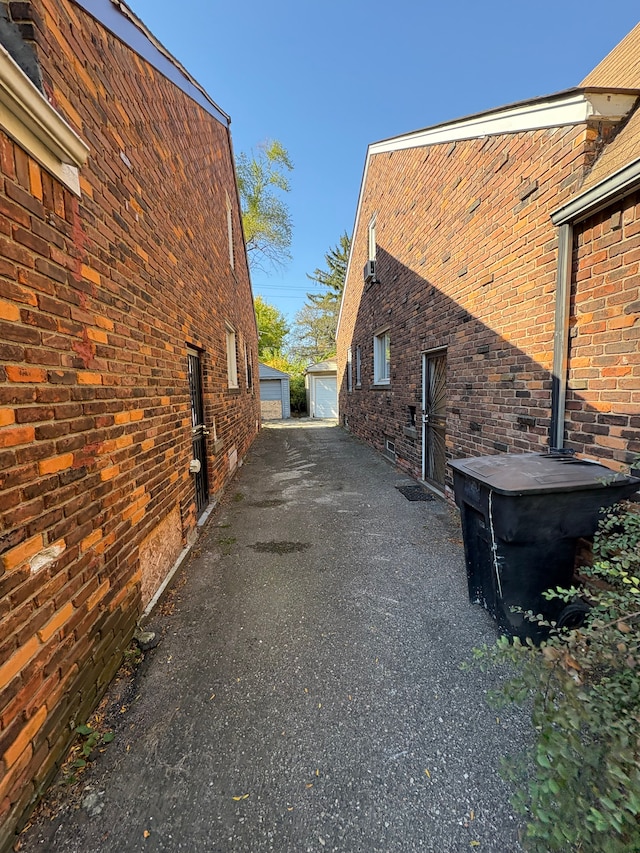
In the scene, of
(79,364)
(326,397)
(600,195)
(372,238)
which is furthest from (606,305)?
(326,397)

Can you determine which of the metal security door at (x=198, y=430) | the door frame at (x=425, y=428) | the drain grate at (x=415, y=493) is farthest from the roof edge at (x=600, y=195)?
the metal security door at (x=198, y=430)

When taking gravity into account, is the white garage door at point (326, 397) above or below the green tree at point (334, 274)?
below

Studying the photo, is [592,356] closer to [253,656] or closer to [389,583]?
[389,583]

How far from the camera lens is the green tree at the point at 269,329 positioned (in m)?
29.6

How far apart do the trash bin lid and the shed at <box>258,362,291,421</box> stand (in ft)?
61.2

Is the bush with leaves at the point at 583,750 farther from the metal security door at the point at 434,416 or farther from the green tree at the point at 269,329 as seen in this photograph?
the green tree at the point at 269,329

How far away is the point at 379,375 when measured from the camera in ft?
28.6

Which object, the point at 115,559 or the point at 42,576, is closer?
the point at 42,576

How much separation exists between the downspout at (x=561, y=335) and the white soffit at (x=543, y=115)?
→ 88 centimetres

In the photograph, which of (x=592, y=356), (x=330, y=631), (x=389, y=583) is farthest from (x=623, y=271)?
(x=330, y=631)

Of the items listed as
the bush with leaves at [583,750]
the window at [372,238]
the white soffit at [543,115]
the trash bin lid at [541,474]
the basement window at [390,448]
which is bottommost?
the basement window at [390,448]

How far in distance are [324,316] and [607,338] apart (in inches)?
1188

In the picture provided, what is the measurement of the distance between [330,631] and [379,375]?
703 cm

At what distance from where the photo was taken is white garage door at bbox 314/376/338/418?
839 inches
